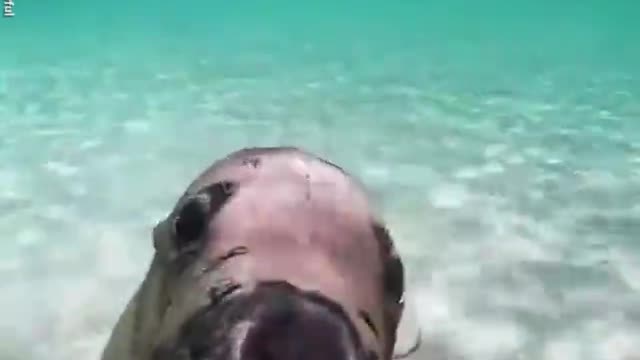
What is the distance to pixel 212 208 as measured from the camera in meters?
1.91

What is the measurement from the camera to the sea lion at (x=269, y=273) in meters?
1.43

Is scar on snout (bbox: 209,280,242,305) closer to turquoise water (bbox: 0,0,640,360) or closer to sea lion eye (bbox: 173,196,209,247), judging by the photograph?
sea lion eye (bbox: 173,196,209,247)

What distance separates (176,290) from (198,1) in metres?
48.5

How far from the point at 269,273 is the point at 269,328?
22 cm

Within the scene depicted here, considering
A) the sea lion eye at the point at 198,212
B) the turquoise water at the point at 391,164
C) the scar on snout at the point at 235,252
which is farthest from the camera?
the turquoise water at the point at 391,164

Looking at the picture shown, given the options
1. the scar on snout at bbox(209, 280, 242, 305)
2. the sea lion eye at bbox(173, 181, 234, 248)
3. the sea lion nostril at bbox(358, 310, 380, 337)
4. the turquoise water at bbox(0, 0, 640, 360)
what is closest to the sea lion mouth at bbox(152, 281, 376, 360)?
the scar on snout at bbox(209, 280, 242, 305)

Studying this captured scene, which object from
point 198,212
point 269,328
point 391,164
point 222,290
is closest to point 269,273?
point 222,290

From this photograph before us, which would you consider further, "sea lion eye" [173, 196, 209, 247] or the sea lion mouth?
"sea lion eye" [173, 196, 209, 247]

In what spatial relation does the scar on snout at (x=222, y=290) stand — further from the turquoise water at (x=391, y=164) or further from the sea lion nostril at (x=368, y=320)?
the turquoise water at (x=391, y=164)

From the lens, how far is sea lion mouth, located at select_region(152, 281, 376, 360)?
1.38 m

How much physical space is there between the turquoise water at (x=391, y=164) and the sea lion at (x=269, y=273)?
2.88 metres

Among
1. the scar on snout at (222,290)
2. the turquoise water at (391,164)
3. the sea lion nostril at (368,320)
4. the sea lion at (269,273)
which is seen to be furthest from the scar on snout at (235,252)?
the turquoise water at (391,164)

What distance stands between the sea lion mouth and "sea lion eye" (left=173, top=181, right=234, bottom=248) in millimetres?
329

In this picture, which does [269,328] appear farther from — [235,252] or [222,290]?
[235,252]
